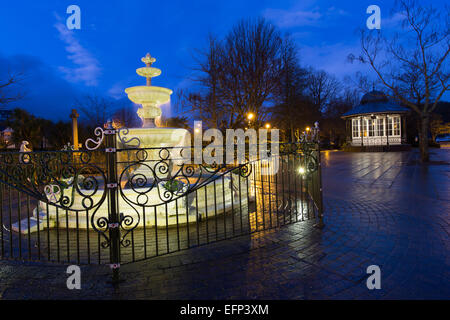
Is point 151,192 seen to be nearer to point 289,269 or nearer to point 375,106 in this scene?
point 289,269

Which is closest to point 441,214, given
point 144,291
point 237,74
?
point 144,291

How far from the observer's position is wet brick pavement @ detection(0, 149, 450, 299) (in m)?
2.71

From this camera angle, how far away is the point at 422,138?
16625 mm

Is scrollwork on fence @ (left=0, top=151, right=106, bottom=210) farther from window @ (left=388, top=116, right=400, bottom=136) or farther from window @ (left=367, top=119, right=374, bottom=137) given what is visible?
window @ (left=388, top=116, right=400, bottom=136)

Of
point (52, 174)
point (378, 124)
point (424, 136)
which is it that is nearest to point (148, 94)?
point (52, 174)

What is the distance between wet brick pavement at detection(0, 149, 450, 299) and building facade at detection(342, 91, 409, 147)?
3099 centimetres

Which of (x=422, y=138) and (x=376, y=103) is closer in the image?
(x=422, y=138)

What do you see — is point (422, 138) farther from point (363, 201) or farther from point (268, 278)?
point (268, 278)

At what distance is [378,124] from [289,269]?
3512 cm

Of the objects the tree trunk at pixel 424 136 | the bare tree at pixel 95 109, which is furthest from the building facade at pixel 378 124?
the bare tree at pixel 95 109

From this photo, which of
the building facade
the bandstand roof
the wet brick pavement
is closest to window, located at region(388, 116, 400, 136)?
the building facade

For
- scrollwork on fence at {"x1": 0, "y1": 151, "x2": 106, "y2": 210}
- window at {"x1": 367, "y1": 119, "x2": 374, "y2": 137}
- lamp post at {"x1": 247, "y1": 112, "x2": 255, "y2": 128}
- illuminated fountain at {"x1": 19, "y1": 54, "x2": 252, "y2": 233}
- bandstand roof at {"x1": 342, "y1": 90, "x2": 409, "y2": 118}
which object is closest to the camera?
scrollwork on fence at {"x1": 0, "y1": 151, "x2": 106, "y2": 210}
